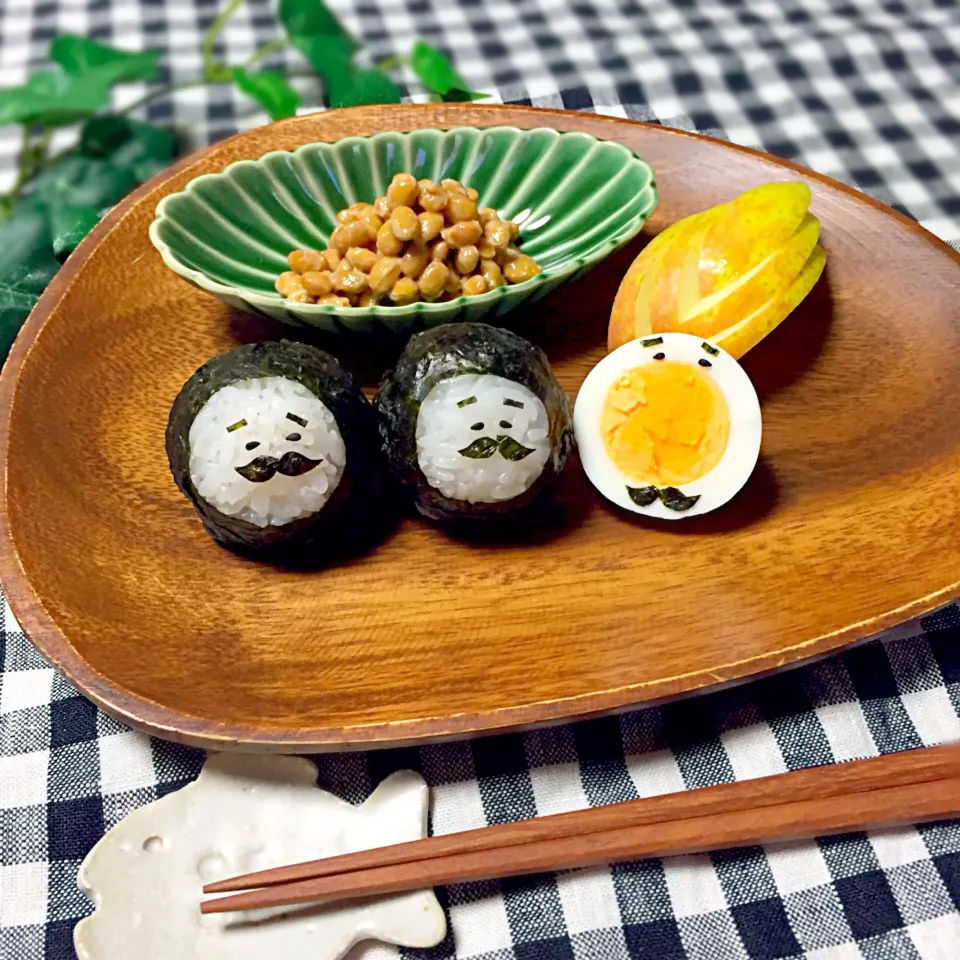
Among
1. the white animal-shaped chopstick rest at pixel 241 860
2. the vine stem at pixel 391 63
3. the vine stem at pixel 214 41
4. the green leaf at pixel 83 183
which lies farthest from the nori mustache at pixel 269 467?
the vine stem at pixel 214 41

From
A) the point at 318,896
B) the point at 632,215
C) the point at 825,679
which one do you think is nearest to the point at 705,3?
the point at 632,215

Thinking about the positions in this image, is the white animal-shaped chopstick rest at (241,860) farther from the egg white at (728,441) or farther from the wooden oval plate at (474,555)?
the egg white at (728,441)

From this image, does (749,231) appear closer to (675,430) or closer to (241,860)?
(675,430)

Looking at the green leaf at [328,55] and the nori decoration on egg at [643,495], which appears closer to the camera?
the nori decoration on egg at [643,495]

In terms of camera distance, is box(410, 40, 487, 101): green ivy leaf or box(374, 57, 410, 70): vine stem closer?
box(410, 40, 487, 101): green ivy leaf

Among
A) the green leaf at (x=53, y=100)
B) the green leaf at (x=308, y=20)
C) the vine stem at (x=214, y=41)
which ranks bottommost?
the vine stem at (x=214, y=41)

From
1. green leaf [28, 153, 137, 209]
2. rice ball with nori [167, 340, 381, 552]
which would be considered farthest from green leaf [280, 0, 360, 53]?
rice ball with nori [167, 340, 381, 552]

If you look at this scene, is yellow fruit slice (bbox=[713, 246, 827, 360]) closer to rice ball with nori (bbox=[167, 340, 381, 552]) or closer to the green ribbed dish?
the green ribbed dish

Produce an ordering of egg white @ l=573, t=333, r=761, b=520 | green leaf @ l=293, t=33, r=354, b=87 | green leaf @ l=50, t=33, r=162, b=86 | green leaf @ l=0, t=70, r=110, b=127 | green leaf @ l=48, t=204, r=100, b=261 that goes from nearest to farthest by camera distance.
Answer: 1. egg white @ l=573, t=333, r=761, b=520
2. green leaf @ l=48, t=204, r=100, b=261
3. green leaf @ l=0, t=70, r=110, b=127
4. green leaf @ l=50, t=33, r=162, b=86
5. green leaf @ l=293, t=33, r=354, b=87

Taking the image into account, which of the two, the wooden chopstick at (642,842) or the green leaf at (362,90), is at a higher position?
the green leaf at (362,90)
